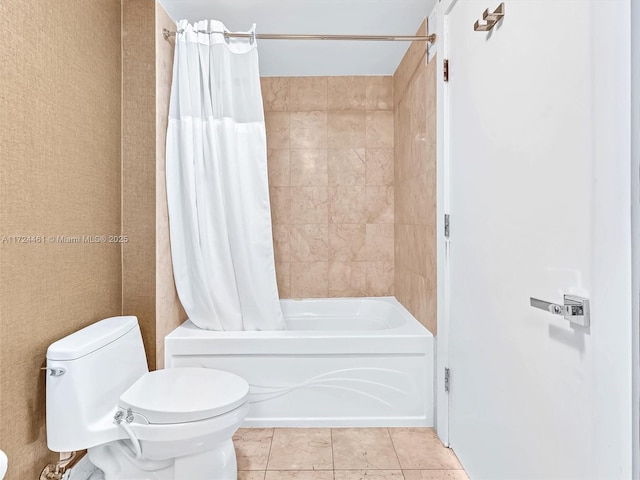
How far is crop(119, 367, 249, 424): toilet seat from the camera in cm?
139

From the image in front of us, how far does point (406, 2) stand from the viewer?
2.03 meters

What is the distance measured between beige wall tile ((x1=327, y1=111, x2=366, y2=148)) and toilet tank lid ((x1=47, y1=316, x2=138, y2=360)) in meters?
1.99

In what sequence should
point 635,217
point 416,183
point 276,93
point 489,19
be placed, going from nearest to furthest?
point 635,217, point 489,19, point 416,183, point 276,93

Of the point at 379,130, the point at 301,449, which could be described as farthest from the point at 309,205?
the point at 301,449

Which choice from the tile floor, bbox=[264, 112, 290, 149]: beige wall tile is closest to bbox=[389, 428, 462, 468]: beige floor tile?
the tile floor

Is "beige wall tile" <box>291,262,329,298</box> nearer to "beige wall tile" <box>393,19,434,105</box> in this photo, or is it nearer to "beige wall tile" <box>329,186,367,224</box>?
"beige wall tile" <box>329,186,367,224</box>

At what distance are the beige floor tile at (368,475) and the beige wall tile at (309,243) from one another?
1.64 metres

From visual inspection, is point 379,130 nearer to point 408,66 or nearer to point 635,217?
point 408,66

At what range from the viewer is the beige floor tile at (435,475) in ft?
5.53

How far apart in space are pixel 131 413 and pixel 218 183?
1.17 meters

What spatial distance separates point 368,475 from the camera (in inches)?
67.2

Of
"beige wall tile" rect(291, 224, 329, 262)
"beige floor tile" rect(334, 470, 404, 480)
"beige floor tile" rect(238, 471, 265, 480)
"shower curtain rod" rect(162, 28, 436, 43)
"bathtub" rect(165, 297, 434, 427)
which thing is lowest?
"beige floor tile" rect(238, 471, 265, 480)

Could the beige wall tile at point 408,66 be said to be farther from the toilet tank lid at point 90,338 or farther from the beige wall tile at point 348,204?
the toilet tank lid at point 90,338

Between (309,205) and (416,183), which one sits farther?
(309,205)
